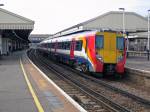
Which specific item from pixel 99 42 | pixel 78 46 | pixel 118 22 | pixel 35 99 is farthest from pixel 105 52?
pixel 118 22

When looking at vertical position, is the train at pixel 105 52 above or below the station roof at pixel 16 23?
below

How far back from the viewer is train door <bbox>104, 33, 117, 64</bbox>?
23.3 metres

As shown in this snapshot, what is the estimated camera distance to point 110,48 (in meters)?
23.5

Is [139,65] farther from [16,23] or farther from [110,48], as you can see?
[16,23]

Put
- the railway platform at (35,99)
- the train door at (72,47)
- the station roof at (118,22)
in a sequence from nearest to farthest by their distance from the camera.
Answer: the railway platform at (35,99) < the train door at (72,47) < the station roof at (118,22)

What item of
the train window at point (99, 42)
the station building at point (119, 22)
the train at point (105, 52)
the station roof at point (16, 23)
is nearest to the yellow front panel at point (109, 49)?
the train at point (105, 52)

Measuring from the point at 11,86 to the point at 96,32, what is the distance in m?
7.35

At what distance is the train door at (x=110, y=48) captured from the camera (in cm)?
2331

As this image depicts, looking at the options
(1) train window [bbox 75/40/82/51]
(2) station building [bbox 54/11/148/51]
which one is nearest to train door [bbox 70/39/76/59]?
(1) train window [bbox 75/40/82/51]

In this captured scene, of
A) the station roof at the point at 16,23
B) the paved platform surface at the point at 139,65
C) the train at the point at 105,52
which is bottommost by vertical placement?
the paved platform surface at the point at 139,65

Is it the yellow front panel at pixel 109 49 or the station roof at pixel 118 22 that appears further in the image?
the station roof at pixel 118 22

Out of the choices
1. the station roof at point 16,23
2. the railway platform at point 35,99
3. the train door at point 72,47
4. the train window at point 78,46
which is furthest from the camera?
the station roof at point 16,23

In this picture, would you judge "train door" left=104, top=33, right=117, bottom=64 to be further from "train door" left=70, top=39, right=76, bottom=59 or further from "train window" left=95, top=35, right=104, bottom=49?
"train door" left=70, top=39, right=76, bottom=59

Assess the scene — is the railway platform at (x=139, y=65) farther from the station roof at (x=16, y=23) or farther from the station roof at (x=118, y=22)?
the station roof at (x=118, y=22)
